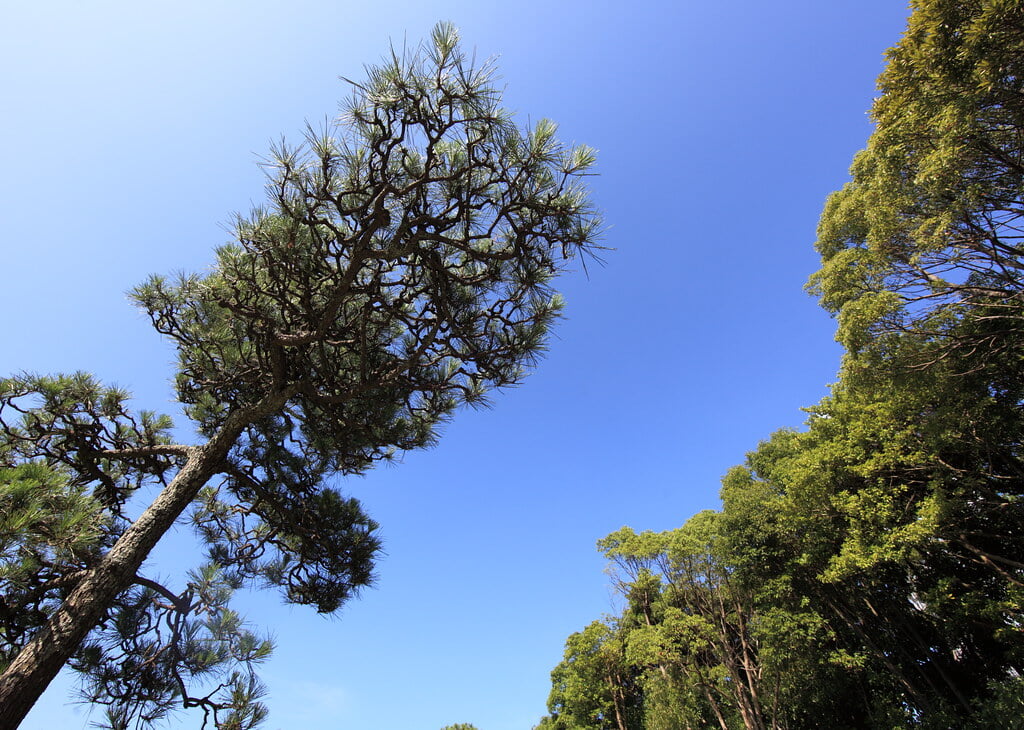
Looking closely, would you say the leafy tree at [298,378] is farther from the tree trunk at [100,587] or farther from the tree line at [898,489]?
the tree line at [898,489]

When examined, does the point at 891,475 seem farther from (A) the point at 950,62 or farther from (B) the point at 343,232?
(B) the point at 343,232

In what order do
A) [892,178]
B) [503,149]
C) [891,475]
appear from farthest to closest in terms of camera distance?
[891,475], [892,178], [503,149]

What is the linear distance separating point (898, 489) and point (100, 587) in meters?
8.13

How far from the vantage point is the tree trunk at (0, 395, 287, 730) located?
7.40 ft

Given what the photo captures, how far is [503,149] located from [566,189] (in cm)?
57

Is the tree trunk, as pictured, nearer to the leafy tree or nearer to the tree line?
the leafy tree

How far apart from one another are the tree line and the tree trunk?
19.3ft

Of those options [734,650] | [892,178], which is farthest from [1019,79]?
[734,650]

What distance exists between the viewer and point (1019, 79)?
321 cm

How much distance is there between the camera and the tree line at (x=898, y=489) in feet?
11.8

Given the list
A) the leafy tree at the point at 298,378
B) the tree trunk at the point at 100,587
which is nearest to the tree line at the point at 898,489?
the leafy tree at the point at 298,378

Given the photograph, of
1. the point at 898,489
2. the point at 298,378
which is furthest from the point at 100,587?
the point at 898,489

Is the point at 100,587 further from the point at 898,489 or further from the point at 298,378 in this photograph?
the point at 898,489

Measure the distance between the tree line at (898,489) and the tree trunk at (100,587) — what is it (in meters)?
5.89
